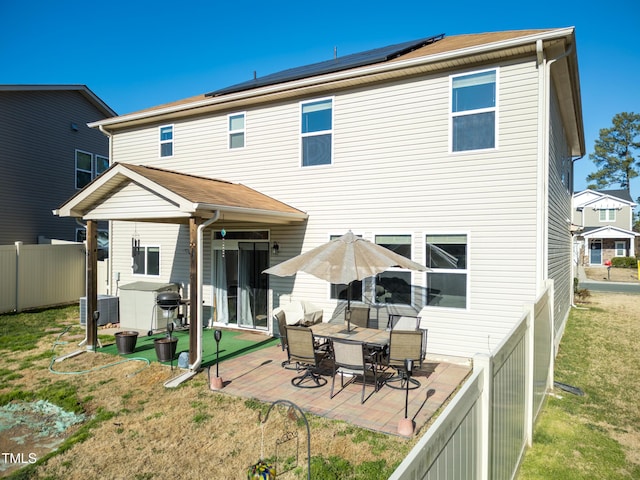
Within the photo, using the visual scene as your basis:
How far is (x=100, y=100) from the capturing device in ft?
62.0

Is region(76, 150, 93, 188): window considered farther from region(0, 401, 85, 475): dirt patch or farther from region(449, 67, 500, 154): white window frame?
region(449, 67, 500, 154): white window frame

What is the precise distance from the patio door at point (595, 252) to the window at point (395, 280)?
3923 centimetres

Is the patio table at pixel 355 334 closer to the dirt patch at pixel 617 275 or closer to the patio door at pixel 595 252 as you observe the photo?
the dirt patch at pixel 617 275

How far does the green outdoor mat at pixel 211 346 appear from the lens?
8227 mm

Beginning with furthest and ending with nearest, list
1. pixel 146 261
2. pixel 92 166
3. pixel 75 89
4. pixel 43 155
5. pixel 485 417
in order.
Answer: pixel 92 166, pixel 75 89, pixel 43 155, pixel 146 261, pixel 485 417

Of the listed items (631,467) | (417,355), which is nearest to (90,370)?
(417,355)

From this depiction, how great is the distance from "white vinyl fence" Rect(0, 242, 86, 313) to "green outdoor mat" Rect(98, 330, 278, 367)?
21.4 feet

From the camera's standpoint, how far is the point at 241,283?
10.7 m

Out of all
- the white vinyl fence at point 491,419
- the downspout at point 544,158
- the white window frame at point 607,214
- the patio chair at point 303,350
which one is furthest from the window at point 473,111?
the white window frame at point 607,214

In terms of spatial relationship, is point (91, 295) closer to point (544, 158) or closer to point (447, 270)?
point (447, 270)

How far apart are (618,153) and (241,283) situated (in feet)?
193

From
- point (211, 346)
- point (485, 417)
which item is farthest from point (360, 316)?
point (485, 417)

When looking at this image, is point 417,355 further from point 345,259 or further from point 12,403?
point 12,403

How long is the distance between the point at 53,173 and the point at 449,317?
17.3 meters
